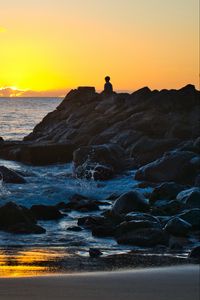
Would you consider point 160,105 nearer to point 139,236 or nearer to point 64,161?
point 64,161

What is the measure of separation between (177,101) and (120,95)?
4.00m

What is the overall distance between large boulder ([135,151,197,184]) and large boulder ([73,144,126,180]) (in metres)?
2.21

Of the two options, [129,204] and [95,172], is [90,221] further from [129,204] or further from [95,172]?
[95,172]

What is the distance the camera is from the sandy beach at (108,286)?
6332mm

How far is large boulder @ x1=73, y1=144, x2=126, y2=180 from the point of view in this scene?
22.4m

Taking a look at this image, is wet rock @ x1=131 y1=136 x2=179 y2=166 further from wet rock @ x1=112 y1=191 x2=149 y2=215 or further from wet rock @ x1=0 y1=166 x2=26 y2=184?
wet rock @ x1=112 y1=191 x2=149 y2=215

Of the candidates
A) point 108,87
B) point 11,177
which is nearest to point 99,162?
point 11,177

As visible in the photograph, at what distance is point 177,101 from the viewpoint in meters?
32.3

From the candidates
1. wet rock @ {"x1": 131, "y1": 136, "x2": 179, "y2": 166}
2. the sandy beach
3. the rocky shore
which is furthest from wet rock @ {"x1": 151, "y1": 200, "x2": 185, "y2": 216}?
wet rock @ {"x1": 131, "y1": 136, "x2": 179, "y2": 166}

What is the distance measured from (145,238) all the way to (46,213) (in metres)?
3.73

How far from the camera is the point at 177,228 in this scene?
11484mm

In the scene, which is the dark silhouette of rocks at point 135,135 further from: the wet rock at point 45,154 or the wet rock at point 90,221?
the wet rock at point 90,221

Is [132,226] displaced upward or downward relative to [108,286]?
downward

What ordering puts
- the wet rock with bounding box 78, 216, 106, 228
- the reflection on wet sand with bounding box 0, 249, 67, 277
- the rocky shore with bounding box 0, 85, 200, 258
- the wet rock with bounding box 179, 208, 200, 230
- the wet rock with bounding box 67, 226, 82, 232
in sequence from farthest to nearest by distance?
the wet rock with bounding box 78, 216, 106, 228, the wet rock with bounding box 67, 226, 82, 232, the wet rock with bounding box 179, 208, 200, 230, the rocky shore with bounding box 0, 85, 200, 258, the reflection on wet sand with bounding box 0, 249, 67, 277
